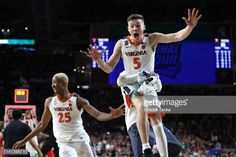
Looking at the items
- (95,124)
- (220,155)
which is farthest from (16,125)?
(95,124)

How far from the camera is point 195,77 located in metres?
17.5

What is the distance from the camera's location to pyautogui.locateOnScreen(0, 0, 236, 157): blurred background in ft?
57.6

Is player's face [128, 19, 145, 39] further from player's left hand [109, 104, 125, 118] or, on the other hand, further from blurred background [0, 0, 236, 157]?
blurred background [0, 0, 236, 157]

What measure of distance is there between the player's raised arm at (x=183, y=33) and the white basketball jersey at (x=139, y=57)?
11 cm

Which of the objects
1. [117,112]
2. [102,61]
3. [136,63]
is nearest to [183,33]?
[136,63]

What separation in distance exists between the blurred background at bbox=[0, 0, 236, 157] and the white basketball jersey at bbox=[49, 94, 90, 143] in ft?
34.6

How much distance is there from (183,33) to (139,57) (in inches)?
25.8

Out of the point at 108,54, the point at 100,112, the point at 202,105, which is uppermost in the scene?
the point at 108,54

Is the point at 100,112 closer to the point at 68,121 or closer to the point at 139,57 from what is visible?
the point at 68,121

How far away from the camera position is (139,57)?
235 inches

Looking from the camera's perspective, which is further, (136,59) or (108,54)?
(108,54)

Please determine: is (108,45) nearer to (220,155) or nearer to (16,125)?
(220,155)

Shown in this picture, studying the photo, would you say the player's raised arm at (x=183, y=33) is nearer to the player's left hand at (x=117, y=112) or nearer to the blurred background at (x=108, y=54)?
the player's left hand at (x=117, y=112)

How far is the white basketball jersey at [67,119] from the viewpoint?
654 centimetres
